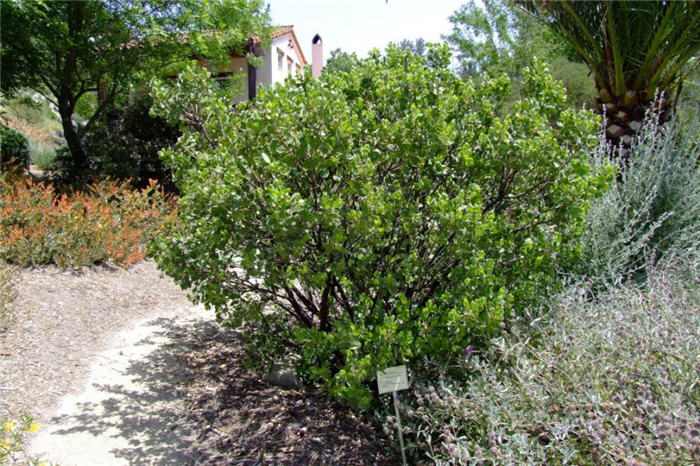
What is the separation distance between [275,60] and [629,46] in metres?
17.7

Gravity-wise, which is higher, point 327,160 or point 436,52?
point 436,52

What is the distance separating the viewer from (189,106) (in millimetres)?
3346

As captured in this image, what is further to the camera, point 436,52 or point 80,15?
point 80,15

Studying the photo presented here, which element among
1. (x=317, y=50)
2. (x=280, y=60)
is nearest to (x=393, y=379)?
(x=280, y=60)

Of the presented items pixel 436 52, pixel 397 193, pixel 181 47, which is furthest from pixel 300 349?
pixel 181 47

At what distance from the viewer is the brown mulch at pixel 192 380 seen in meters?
2.83

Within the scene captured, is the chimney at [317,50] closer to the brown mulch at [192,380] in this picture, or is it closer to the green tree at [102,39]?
the green tree at [102,39]

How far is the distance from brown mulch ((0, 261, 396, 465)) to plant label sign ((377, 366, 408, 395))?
471mm

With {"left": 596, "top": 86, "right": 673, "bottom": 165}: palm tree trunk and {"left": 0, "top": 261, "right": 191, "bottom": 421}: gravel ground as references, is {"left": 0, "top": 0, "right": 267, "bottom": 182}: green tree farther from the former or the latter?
{"left": 596, "top": 86, "right": 673, "bottom": 165}: palm tree trunk

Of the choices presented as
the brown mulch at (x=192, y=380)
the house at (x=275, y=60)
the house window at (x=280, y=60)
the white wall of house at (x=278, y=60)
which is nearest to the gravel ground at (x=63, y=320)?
the brown mulch at (x=192, y=380)

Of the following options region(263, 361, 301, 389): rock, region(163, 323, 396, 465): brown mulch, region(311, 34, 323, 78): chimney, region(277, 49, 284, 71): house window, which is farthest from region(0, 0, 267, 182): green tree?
region(311, 34, 323, 78): chimney

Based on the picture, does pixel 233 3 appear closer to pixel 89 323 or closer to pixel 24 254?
pixel 24 254

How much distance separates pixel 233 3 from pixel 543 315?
8.65 metres

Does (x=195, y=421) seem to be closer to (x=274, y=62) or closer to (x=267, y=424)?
(x=267, y=424)
